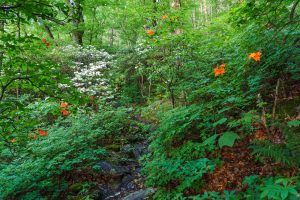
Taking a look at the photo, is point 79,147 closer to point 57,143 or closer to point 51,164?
point 57,143

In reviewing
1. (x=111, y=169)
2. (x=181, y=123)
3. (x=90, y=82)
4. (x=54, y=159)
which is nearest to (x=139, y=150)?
(x=111, y=169)

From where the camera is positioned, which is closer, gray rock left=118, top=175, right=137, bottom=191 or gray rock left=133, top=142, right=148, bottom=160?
gray rock left=118, top=175, right=137, bottom=191

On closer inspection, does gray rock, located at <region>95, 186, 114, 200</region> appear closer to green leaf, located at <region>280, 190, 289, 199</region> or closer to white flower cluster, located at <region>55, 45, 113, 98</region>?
green leaf, located at <region>280, 190, 289, 199</region>

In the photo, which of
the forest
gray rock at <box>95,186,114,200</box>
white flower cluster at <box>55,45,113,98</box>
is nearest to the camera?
the forest

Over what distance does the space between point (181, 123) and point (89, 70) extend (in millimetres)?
6730

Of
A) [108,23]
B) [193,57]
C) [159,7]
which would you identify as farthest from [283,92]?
[108,23]

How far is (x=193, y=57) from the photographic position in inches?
233

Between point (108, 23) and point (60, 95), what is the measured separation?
552 inches

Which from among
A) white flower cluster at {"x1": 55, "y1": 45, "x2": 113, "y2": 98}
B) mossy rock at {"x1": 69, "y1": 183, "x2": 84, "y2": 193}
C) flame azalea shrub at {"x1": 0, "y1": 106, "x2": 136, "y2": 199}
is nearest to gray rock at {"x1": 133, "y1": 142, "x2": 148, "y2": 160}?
flame azalea shrub at {"x1": 0, "y1": 106, "x2": 136, "y2": 199}

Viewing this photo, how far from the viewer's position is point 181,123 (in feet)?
14.6

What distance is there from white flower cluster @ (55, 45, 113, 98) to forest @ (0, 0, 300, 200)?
1408mm

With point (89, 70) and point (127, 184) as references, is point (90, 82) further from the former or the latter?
point (127, 184)

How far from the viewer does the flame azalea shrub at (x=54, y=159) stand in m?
4.96

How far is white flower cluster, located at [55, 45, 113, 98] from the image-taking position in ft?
30.9
